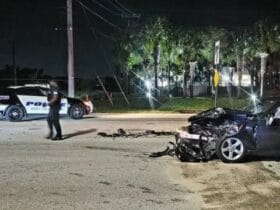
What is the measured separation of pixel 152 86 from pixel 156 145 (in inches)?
1581

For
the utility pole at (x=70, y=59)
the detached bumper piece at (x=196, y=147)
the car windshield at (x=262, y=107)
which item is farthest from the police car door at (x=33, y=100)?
the car windshield at (x=262, y=107)

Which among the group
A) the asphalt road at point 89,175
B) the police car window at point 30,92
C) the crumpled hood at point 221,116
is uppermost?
the police car window at point 30,92

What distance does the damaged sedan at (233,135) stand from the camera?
12414 millimetres

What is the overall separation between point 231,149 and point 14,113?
44.0 feet

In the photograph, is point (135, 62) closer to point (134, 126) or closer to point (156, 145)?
point (134, 126)

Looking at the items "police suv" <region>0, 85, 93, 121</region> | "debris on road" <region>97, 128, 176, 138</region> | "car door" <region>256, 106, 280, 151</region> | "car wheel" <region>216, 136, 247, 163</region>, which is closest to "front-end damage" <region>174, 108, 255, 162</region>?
"car wheel" <region>216, 136, 247, 163</region>

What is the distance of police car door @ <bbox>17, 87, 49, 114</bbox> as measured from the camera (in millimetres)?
24422

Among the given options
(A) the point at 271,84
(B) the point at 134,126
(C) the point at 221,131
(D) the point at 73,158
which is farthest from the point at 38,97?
(A) the point at 271,84

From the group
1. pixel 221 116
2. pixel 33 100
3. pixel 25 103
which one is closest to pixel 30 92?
pixel 33 100

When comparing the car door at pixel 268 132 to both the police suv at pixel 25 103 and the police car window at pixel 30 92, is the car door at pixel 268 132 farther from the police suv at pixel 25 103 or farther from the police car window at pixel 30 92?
the police car window at pixel 30 92

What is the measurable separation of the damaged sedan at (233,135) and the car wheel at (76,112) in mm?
12970

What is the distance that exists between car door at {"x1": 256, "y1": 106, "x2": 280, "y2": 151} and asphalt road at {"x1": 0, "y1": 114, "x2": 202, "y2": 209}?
179cm

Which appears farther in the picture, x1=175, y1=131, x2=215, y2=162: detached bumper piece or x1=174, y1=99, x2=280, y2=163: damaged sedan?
x1=175, y1=131, x2=215, y2=162: detached bumper piece

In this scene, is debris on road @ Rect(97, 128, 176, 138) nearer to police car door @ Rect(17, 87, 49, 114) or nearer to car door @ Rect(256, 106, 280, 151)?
car door @ Rect(256, 106, 280, 151)
